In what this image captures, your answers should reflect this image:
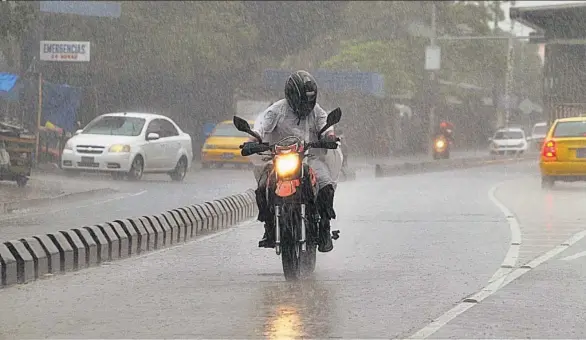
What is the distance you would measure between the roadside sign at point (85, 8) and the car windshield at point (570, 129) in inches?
600

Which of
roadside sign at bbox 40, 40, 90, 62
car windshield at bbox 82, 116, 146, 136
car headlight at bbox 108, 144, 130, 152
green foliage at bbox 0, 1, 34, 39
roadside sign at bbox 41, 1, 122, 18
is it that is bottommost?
car headlight at bbox 108, 144, 130, 152

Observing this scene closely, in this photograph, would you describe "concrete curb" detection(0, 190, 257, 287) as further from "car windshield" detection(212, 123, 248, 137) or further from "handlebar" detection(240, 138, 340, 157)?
"car windshield" detection(212, 123, 248, 137)

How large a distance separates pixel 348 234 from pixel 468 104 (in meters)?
62.4

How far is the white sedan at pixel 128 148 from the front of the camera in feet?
93.4

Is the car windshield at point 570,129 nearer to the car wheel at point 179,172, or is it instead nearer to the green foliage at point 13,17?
the car wheel at point 179,172

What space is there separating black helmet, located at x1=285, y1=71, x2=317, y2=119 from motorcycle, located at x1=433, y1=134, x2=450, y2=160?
41740 millimetres

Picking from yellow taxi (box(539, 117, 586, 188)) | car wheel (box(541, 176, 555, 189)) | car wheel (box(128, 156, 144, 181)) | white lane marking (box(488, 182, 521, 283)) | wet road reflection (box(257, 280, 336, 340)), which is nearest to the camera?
wet road reflection (box(257, 280, 336, 340))

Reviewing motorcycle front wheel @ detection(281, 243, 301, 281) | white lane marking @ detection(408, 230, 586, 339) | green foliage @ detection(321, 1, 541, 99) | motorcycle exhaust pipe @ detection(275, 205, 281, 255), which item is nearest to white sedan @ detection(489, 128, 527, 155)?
green foliage @ detection(321, 1, 541, 99)

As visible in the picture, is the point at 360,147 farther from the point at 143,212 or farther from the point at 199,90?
the point at 143,212

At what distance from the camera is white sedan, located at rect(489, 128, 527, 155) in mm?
62250

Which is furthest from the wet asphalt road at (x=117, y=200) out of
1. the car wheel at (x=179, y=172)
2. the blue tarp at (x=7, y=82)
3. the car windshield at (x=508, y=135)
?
the car windshield at (x=508, y=135)

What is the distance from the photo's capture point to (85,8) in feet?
122

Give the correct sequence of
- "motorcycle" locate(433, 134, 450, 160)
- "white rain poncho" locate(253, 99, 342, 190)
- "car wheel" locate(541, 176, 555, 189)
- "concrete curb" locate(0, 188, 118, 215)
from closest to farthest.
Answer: "white rain poncho" locate(253, 99, 342, 190) < "concrete curb" locate(0, 188, 118, 215) < "car wheel" locate(541, 176, 555, 189) < "motorcycle" locate(433, 134, 450, 160)

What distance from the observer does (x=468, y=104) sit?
77000 mm
